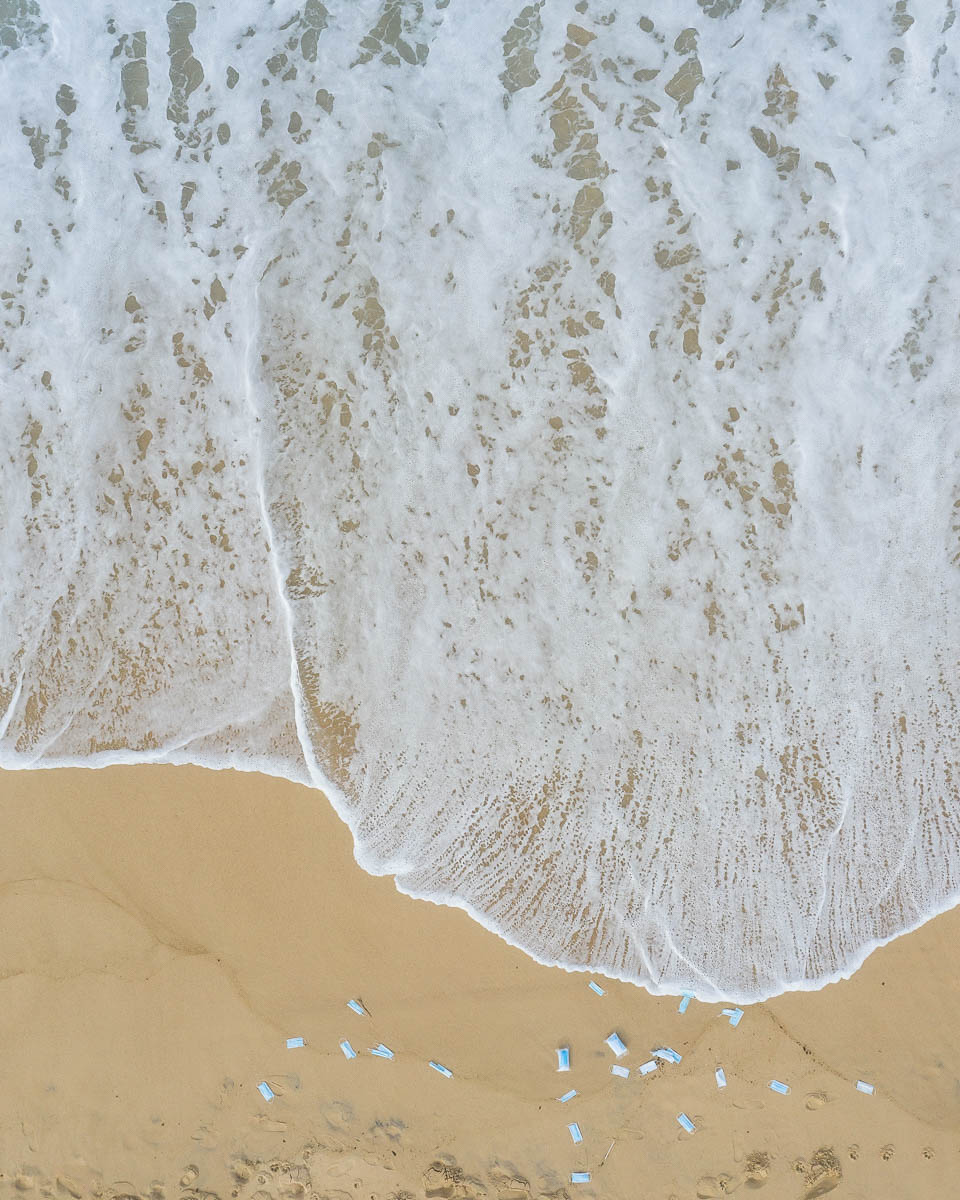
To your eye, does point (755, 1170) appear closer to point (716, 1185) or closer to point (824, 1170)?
point (716, 1185)

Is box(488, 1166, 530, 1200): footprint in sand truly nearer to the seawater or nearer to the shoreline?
the shoreline

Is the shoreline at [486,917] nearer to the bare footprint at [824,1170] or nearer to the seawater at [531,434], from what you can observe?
the seawater at [531,434]

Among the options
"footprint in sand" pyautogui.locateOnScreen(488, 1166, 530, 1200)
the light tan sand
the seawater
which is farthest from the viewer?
"footprint in sand" pyautogui.locateOnScreen(488, 1166, 530, 1200)

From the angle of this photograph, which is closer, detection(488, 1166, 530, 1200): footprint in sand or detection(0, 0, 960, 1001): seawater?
detection(0, 0, 960, 1001): seawater

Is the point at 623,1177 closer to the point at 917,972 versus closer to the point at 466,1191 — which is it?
the point at 466,1191

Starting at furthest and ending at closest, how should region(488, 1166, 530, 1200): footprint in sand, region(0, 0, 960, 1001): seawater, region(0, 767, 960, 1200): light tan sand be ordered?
region(488, 1166, 530, 1200): footprint in sand, region(0, 767, 960, 1200): light tan sand, region(0, 0, 960, 1001): seawater

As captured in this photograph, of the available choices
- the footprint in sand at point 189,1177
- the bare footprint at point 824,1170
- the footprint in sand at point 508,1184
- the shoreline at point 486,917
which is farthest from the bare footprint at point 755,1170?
the footprint in sand at point 189,1177

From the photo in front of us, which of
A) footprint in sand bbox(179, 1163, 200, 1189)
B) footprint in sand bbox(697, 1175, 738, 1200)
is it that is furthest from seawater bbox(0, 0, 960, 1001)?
footprint in sand bbox(179, 1163, 200, 1189)
